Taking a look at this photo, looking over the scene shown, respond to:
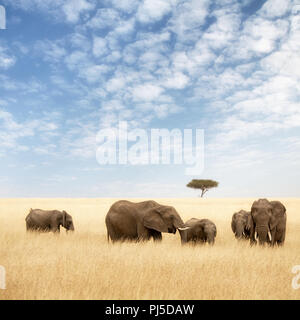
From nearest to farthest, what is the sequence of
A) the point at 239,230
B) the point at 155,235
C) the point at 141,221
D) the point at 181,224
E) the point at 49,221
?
the point at 181,224
the point at 141,221
the point at 155,235
the point at 239,230
the point at 49,221

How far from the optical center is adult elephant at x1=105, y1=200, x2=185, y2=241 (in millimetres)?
12727

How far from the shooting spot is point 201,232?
44.5 feet

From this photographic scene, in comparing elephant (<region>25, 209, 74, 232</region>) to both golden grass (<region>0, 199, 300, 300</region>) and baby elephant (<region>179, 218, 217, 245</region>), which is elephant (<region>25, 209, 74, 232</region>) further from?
golden grass (<region>0, 199, 300, 300</region>)

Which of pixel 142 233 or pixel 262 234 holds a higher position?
pixel 262 234

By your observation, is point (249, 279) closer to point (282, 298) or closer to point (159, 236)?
point (282, 298)

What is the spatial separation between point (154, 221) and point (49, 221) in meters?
8.39

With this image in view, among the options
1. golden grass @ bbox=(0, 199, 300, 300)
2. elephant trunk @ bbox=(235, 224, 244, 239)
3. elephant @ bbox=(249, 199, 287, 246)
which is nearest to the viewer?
golden grass @ bbox=(0, 199, 300, 300)

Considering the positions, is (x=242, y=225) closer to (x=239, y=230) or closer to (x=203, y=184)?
(x=239, y=230)

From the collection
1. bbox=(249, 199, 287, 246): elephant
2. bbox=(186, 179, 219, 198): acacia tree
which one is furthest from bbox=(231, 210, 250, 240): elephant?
bbox=(186, 179, 219, 198): acacia tree

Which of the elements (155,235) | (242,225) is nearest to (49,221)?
(155,235)

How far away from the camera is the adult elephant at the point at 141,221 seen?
12.7 m

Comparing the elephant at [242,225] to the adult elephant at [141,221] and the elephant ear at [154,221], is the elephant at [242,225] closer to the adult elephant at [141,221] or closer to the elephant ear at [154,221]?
the adult elephant at [141,221]
